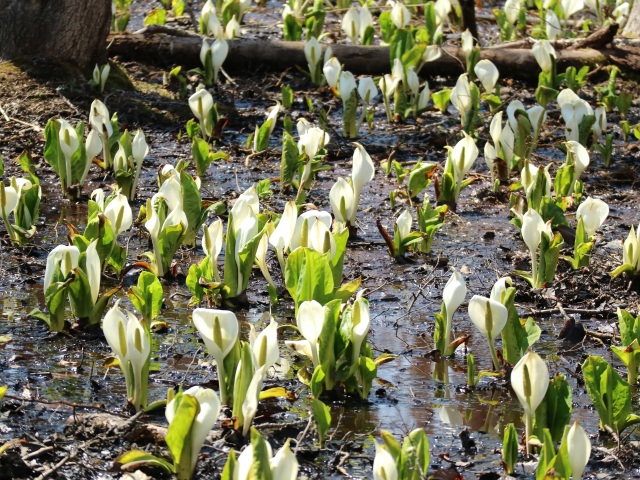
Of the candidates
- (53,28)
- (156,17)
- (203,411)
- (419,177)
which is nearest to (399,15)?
(156,17)

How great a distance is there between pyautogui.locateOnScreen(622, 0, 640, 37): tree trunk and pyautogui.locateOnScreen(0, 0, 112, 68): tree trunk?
416cm

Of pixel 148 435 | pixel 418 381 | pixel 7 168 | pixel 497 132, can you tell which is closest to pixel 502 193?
pixel 497 132

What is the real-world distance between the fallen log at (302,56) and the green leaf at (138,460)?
5.09m

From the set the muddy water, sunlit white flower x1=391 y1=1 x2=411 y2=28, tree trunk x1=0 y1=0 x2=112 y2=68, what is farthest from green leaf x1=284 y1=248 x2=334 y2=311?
sunlit white flower x1=391 y1=1 x2=411 y2=28

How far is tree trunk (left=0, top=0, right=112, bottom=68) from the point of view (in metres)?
6.16

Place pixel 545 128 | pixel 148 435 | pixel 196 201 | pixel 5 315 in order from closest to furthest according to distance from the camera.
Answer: pixel 148 435 → pixel 5 315 → pixel 196 201 → pixel 545 128

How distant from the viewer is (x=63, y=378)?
9.99ft

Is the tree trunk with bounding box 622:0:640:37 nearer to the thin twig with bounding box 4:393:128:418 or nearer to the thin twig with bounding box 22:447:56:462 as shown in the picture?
the thin twig with bounding box 4:393:128:418

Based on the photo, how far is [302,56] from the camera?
7.29 metres

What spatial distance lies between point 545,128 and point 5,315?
12.7ft

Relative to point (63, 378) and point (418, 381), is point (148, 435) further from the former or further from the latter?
point (418, 381)

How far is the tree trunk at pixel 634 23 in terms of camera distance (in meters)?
8.06

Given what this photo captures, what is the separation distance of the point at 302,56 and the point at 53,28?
184 cm

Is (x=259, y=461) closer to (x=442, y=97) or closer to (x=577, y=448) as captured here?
(x=577, y=448)
